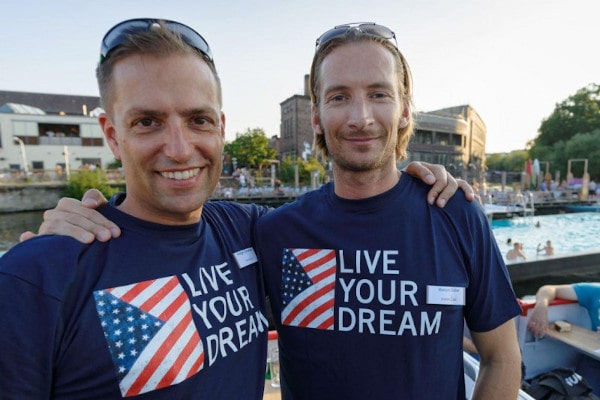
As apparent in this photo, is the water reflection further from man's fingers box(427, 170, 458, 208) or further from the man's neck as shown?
man's fingers box(427, 170, 458, 208)

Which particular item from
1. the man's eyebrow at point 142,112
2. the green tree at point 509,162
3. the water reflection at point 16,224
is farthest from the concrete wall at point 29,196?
the green tree at point 509,162

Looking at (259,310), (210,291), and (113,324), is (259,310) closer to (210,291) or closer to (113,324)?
(210,291)

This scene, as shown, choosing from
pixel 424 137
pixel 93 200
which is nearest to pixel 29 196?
pixel 93 200

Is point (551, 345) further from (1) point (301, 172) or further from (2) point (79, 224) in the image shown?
(1) point (301, 172)

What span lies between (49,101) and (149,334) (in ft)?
213

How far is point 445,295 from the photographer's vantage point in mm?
1650

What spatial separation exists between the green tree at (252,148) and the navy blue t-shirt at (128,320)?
38.5 m

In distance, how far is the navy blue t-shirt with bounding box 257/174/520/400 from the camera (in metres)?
1.60

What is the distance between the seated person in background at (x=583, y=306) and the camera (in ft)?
14.3

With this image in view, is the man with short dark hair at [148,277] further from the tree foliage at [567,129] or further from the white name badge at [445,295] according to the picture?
the tree foliage at [567,129]

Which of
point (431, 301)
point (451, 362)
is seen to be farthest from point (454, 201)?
point (451, 362)

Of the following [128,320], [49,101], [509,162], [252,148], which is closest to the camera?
[128,320]

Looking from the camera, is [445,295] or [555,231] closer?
[445,295]

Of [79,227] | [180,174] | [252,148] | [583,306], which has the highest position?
[252,148]
